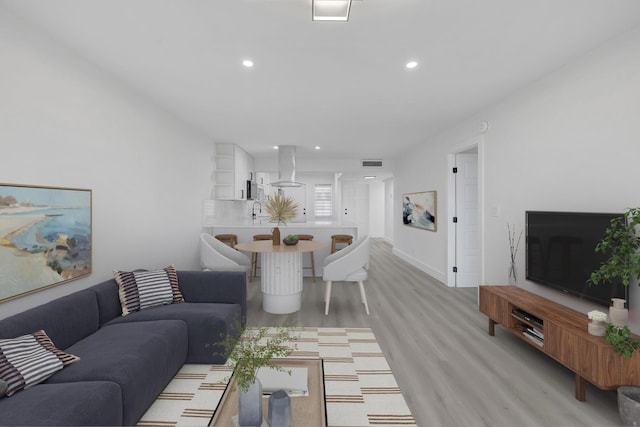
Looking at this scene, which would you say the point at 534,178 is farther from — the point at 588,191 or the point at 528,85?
the point at 528,85

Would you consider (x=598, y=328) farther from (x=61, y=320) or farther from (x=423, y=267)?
(x=423, y=267)

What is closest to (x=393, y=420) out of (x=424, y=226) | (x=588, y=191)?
(x=588, y=191)

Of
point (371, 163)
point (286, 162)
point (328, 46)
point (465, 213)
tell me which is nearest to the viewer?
point (328, 46)

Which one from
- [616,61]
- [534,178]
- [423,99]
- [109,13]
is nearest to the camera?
[109,13]

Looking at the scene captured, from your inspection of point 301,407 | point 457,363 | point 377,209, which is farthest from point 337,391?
A: point 377,209

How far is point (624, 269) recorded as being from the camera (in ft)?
6.39

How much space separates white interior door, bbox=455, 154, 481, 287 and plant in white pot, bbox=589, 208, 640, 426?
2.78 metres

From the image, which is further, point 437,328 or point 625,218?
point 437,328

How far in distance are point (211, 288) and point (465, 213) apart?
416 cm

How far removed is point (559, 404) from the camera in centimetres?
206

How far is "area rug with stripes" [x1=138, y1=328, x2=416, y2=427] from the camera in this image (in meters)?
1.90

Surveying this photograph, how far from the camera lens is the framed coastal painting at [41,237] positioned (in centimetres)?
205

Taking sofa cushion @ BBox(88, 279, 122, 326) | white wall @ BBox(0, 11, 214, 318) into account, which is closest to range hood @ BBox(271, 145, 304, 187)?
white wall @ BBox(0, 11, 214, 318)

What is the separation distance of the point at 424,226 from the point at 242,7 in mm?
5102
